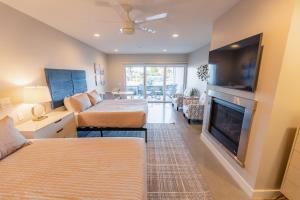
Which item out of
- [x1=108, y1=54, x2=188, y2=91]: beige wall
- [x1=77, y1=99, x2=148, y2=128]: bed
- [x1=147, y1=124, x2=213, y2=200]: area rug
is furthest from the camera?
[x1=108, y1=54, x2=188, y2=91]: beige wall

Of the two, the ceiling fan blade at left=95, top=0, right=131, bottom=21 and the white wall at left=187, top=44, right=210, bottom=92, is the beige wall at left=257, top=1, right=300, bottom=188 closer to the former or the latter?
the ceiling fan blade at left=95, top=0, right=131, bottom=21

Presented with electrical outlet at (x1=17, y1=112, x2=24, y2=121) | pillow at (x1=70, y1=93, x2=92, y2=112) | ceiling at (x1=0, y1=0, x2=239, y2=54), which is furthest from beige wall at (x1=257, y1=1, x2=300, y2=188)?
electrical outlet at (x1=17, y1=112, x2=24, y2=121)

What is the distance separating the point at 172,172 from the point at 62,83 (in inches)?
120

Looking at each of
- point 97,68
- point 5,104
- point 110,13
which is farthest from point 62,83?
point 97,68

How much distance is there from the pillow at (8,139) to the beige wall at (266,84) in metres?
2.79

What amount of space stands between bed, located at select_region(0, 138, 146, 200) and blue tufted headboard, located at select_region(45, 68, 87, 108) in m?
1.57

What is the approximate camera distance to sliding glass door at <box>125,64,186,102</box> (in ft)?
24.3

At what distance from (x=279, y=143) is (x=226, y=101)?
0.88 meters

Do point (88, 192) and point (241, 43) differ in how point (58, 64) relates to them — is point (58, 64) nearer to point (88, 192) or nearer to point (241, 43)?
point (88, 192)

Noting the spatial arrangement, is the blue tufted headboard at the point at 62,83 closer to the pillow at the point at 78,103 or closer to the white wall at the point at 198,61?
Answer: the pillow at the point at 78,103

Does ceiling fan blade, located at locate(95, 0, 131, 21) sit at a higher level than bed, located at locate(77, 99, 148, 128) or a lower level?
higher

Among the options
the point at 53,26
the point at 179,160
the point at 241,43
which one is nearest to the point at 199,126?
the point at 179,160

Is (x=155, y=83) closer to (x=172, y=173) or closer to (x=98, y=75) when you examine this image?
(x=98, y=75)

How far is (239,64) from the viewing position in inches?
78.2
